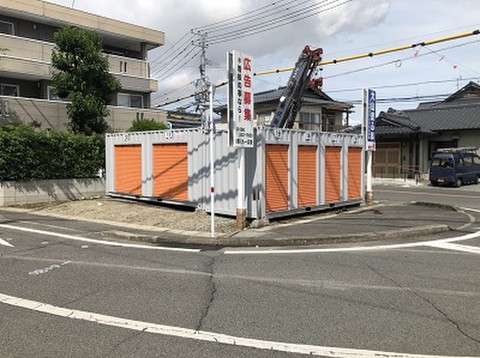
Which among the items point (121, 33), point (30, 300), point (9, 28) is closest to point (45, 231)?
point (30, 300)

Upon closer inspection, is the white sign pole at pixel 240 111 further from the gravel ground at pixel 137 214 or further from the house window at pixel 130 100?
the house window at pixel 130 100

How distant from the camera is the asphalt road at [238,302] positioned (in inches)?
165

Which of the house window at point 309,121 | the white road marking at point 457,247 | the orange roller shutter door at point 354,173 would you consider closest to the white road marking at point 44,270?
the white road marking at point 457,247

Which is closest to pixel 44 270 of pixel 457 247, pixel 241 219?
pixel 241 219

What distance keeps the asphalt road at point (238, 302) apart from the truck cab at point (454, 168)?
21.7 meters

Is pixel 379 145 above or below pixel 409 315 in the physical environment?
above

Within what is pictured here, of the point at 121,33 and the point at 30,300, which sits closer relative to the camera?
the point at 30,300

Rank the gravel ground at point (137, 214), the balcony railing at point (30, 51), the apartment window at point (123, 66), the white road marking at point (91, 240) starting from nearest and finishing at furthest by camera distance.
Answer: the white road marking at point (91, 240), the gravel ground at point (137, 214), the balcony railing at point (30, 51), the apartment window at point (123, 66)

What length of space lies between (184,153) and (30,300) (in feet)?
27.7

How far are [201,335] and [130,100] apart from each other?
23.0 meters

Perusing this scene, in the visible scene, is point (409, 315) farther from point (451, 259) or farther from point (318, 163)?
point (318, 163)

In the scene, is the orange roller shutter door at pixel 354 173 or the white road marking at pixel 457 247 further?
the orange roller shutter door at pixel 354 173

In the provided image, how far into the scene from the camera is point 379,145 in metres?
37.1

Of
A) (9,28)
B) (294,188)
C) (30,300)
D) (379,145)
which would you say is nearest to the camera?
(30,300)
